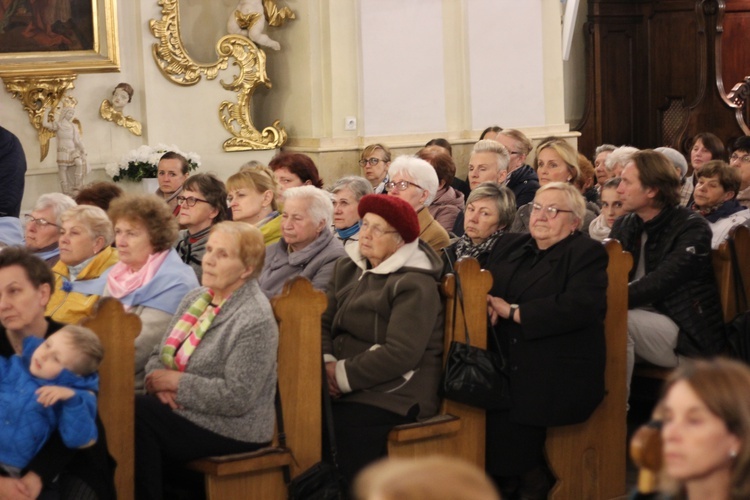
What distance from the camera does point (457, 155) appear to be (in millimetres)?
9305

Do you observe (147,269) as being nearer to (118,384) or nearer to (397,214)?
(118,384)

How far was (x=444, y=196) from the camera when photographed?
6758mm

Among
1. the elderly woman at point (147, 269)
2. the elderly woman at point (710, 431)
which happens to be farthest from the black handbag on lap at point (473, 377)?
the elderly woman at point (710, 431)

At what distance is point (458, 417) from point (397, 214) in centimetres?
76

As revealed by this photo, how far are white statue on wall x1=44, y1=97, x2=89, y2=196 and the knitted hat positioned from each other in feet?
14.6

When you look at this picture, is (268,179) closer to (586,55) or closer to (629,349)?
(629,349)

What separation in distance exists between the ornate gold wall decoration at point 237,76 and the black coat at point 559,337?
5.15 metres

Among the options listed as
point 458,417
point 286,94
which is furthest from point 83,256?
point 286,94

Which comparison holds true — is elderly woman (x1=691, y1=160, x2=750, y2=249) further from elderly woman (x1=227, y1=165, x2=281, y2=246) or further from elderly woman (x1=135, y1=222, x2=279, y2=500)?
elderly woman (x1=135, y1=222, x2=279, y2=500)

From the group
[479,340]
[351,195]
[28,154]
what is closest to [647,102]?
[28,154]

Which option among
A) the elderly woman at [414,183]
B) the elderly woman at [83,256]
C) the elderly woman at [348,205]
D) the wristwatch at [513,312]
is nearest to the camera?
the wristwatch at [513,312]

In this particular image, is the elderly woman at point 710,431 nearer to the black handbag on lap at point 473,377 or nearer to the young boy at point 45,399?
the young boy at point 45,399

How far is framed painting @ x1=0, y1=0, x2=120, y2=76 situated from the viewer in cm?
812

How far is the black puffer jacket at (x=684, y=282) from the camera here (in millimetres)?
4711
